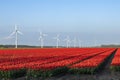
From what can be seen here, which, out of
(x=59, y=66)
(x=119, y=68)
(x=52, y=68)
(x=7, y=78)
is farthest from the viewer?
(x=119, y=68)

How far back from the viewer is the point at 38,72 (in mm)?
20656

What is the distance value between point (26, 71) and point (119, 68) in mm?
8120

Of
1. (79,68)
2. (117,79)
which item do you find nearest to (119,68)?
(79,68)

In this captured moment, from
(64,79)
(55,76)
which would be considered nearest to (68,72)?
(55,76)

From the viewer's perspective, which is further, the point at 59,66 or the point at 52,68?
the point at 59,66

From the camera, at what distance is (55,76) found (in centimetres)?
2166

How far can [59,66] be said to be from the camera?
23406 mm

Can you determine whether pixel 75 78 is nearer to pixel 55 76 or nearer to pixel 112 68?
pixel 55 76

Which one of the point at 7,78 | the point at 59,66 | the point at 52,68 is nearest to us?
the point at 7,78

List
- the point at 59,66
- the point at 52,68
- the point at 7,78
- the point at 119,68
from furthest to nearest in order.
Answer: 1. the point at 119,68
2. the point at 59,66
3. the point at 52,68
4. the point at 7,78

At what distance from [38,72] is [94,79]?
304cm

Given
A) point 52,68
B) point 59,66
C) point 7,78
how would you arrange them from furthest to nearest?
point 59,66 < point 52,68 < point 7,78

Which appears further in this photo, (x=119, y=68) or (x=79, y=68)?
(x=119, y=68)

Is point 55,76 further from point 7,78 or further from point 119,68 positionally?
point 119,68
